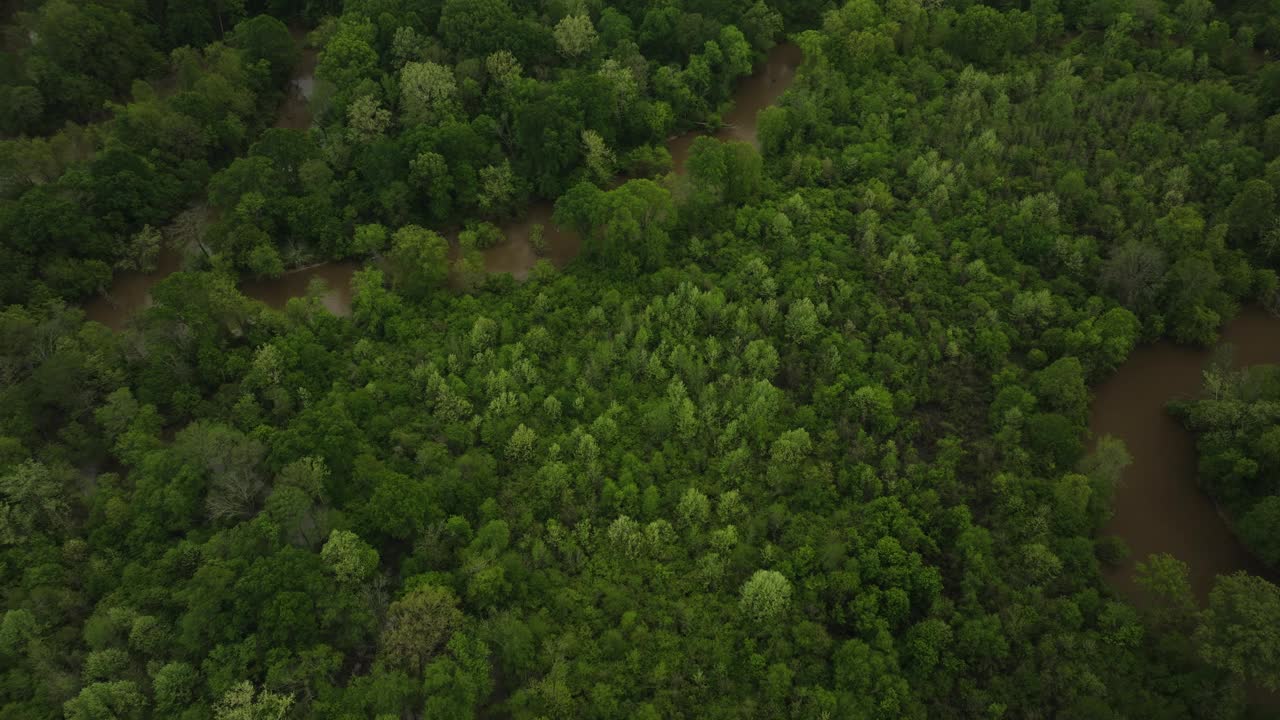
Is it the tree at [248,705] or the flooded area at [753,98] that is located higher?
the flooded area at [753,98]

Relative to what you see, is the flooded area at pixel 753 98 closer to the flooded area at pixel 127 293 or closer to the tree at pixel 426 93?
the tree at pixel 426 93

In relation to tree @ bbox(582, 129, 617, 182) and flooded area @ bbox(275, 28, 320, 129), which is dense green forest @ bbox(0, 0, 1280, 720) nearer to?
tree @ bbox(582, 129, 617, 182)

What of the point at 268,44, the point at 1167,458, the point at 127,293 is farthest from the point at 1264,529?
the point at 268,44

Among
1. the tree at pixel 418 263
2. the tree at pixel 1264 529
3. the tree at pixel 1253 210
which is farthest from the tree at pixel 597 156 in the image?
the tree at pixel 1264 529

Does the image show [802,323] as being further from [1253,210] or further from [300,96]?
[300,96]

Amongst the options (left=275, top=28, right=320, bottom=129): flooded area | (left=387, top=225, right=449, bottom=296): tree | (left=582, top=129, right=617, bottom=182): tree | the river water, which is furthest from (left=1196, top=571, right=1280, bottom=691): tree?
(left=275, top=28, right=320, bottom=129): flooded area

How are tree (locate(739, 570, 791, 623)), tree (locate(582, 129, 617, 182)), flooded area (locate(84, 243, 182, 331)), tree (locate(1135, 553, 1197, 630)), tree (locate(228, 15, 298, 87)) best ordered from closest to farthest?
tree (locate(1135, 553, 1197, 630)) < tree (locate(739, 570, 791, 623)) < flooded area (locate(84, 243, 182, 331)) < tree (locate(582, 129, 617, 182)) < tree (locate(228, 15, 298, 87))

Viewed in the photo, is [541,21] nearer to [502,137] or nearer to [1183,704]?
[502,137]
